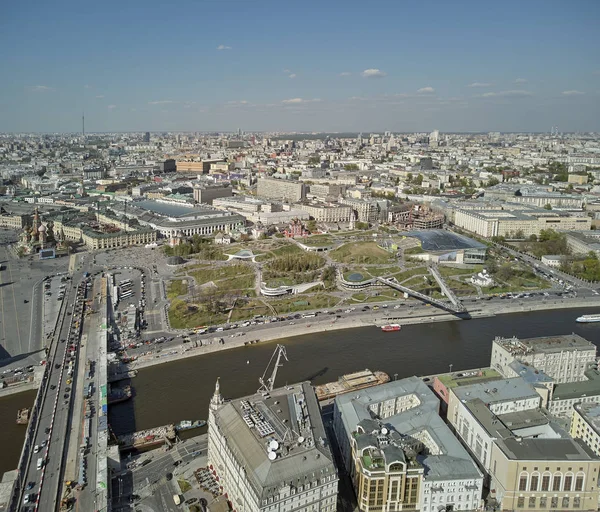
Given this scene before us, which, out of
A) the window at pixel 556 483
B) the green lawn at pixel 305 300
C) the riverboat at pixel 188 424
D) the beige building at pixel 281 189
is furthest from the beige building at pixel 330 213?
the window at pixel 556 483

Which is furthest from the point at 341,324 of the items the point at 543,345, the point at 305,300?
the point at 543,345

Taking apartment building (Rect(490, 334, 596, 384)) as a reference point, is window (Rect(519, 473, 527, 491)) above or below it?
below

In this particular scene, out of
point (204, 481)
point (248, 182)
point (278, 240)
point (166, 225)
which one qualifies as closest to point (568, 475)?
point (204, 481)

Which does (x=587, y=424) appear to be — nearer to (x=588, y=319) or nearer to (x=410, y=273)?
(x=588, y=319)

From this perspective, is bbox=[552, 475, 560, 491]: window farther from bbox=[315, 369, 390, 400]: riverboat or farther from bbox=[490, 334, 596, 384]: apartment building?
bbox=[315, 369, 390, 400]: riverboat

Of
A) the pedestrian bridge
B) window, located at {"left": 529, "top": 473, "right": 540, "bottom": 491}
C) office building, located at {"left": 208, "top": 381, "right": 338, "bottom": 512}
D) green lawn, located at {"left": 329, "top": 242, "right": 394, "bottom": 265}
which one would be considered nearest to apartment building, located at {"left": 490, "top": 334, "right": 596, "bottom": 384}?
window, located at {"left": 529, "top": 473, "right": 540, "bottom": 491}

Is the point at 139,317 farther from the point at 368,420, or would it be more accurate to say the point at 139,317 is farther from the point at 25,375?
the point at 368,420

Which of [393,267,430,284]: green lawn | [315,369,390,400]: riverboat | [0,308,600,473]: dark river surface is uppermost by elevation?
[393,267,430,284]: green lawn
